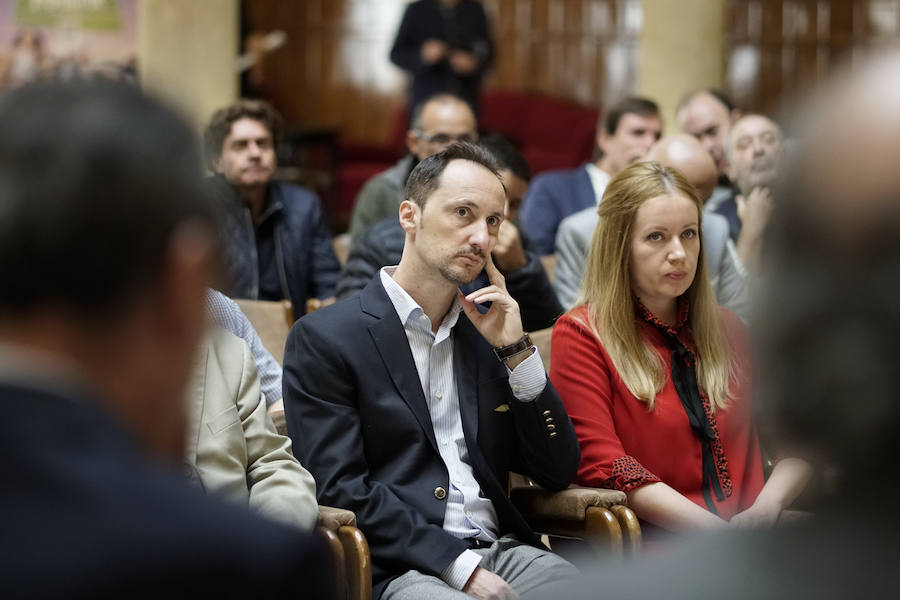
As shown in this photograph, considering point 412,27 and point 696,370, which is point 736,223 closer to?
point 696,370

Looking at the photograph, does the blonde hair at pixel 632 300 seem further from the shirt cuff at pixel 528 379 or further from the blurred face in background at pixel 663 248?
the shirt cuff at pixel 528 379

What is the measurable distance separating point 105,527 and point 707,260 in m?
3.37

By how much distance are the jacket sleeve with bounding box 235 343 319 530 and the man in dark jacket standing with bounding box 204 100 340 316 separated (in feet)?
6.67

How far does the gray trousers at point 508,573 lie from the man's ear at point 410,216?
2.49 ft

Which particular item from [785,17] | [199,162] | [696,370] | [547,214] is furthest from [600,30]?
[199,162]

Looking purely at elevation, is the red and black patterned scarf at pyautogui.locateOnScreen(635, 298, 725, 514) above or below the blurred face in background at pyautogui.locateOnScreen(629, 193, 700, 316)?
below

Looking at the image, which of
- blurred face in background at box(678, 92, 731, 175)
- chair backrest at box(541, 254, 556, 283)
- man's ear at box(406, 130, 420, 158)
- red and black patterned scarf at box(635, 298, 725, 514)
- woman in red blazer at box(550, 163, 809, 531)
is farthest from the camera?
blurred face in background at box(678, 92, 731, 175)

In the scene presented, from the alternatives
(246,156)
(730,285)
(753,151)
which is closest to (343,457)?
(730,285)

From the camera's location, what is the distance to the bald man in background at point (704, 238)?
3.98 m

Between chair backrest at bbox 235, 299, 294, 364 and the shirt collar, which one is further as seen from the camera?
chair backrest at bbox 235, 299, 294, 364

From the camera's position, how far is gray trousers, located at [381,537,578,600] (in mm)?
2379

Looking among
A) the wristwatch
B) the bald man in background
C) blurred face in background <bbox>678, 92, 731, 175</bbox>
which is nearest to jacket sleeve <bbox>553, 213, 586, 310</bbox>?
the bald man in background

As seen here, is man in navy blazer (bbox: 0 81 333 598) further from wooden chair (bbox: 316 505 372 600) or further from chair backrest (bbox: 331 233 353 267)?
chair backrest (bbox: 331 233 353 267)

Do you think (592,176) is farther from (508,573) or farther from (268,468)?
(268,468)
